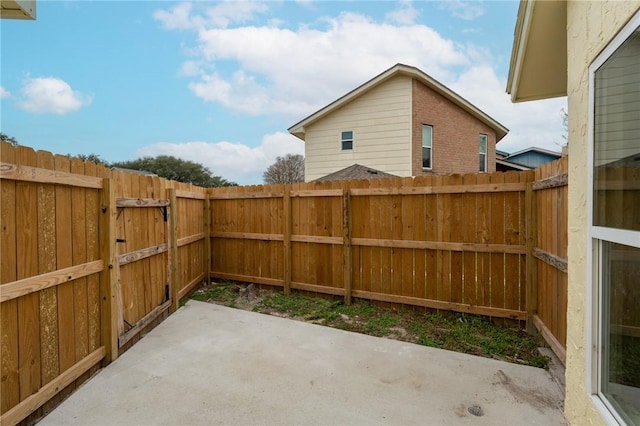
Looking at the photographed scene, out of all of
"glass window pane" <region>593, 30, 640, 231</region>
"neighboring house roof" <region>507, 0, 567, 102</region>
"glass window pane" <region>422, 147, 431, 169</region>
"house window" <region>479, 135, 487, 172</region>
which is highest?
"house window" <region>479, 135, 487, 172</region>

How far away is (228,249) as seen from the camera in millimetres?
6488

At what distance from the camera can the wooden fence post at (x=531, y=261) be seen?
3826 mm

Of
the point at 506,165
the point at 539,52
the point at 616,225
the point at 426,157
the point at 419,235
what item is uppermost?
the point at 506,165

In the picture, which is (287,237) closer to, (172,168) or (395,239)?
(395,239)

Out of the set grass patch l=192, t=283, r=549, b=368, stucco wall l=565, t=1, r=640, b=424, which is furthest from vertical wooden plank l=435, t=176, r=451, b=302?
stucco wall l=565, t=1, r=640, b=424

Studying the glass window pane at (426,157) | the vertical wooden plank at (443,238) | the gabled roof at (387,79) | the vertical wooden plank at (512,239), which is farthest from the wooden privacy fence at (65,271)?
the glass window pane at (426,157)

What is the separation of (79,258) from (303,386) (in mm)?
2249

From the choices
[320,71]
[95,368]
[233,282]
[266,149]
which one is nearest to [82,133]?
[266,149]

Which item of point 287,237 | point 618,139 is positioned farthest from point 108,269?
point 618,139

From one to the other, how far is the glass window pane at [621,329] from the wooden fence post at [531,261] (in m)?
2.31

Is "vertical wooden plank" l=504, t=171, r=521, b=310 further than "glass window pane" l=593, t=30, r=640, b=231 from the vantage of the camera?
Yes

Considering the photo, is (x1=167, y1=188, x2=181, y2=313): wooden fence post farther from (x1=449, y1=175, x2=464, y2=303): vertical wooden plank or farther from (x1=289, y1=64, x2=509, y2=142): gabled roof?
(x1=289, y1=64, x2=509, y2=142): gabled roof

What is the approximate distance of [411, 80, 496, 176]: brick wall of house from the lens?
10430mm

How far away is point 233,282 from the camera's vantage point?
646 cm
